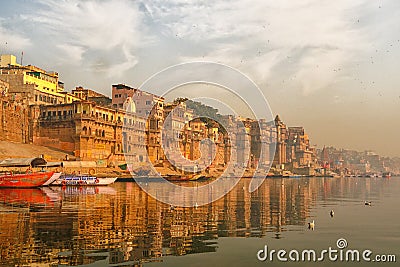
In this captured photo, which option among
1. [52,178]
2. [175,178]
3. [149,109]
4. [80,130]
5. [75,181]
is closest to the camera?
[52,178]

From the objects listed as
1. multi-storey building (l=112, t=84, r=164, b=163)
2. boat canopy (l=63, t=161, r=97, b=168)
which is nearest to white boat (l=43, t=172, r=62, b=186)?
boat canopy (l=63, t=161, r=97, b=168)

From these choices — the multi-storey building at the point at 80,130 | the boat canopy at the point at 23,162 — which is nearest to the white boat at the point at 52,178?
the boat canopy at the point at 23,162

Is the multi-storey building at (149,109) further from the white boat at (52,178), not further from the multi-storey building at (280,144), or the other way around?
the multi-storey building at (280,144)

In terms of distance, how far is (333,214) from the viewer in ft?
96.0

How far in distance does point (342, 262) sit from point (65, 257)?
9.09 meters

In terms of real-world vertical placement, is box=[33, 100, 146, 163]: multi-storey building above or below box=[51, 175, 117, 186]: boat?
above

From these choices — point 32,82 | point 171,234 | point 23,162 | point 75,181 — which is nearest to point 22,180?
point 75,181

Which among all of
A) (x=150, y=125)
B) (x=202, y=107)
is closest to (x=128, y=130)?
(x=150, y=125)

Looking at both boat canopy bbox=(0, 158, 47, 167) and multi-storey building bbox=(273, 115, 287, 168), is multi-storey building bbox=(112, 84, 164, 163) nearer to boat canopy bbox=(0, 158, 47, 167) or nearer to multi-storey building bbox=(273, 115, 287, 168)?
boat canopy bbox=(0, 158, 47, 167)

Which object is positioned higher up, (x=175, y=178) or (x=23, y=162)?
(x=23, y=162)

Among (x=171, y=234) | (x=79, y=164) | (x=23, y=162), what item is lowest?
(x=171, y=234)

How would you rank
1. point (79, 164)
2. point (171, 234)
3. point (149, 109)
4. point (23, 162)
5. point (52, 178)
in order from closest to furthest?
1. point (171, 234)
2. point (52, 178)
3. point (23, 162)
4. point (79, 164)
5. point (149, 109)

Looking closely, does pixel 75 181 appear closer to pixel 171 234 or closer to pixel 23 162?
pixel 23 162

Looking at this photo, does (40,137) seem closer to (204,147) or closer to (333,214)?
(204,147)
